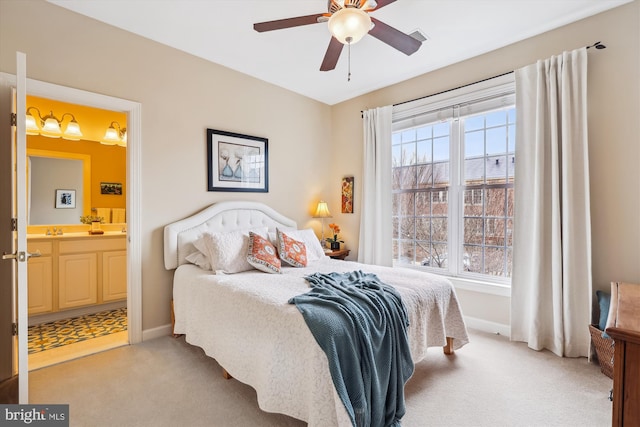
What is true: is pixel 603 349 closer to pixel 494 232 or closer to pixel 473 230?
pixel 494 232

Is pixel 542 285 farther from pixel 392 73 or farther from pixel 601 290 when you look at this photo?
pixel 392 73

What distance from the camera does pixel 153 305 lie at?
2947 mm

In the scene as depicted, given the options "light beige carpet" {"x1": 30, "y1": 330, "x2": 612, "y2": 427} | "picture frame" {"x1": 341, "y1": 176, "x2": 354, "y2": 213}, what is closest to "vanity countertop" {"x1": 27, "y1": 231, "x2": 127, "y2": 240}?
"light beige carpet" {"x1": 30, "y1": 330, "x2": 612, "y2": 427}

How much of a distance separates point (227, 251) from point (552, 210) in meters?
2.82

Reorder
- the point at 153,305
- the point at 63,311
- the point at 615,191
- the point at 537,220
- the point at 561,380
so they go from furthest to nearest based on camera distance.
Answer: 1. the point at 63,311
2. the point at 153,305
3. the point at 537,220
4. the point at 615,191
5. the point at 561,380

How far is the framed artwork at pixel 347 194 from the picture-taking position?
14.2ft

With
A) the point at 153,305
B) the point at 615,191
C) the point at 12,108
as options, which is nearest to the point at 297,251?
the point at 153,305

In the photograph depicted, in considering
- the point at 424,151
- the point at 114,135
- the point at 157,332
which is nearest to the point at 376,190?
the point at 424,151

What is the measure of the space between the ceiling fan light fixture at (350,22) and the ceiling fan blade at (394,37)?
0.17m

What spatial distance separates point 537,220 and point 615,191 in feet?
1.81

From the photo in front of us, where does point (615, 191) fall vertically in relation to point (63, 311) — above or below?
above

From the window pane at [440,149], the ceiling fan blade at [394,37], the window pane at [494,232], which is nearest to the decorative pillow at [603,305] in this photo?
the window pane at [494,232]

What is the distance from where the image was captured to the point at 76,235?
3.45 metres

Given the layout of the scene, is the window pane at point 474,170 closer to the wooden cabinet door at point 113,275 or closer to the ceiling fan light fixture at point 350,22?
the ceiling fan light fixture at point 350,22
